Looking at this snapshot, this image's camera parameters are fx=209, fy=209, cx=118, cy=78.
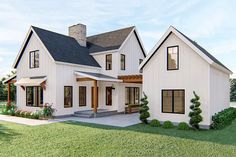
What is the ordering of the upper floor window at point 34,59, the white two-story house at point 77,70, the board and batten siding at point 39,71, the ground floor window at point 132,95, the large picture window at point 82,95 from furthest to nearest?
the ground floor window at point 132,95 < the large picture window at point 82,95 < the upper floor window at point 34,59 < the white two-story house at point 77,70 < the board and batten siding at point 39,71

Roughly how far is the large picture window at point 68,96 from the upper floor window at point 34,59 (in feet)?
13.9

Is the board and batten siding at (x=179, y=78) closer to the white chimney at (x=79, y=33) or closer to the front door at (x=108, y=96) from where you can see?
the front door at (x=108, y=96)

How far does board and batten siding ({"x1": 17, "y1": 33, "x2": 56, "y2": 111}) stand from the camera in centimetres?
1978

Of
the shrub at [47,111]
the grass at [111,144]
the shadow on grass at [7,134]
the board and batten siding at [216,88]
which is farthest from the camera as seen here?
the shrub at [47,111]

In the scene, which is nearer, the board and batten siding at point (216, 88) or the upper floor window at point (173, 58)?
the board and batten siding at point (216, 88)

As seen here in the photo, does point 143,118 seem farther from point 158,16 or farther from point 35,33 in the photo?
point 35,33

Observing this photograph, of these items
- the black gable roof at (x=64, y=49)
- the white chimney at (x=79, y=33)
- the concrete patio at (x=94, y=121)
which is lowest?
the concrete patio at (x=94, y=121)

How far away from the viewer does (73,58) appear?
71.8 feet

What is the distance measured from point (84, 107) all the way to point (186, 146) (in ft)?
47.2

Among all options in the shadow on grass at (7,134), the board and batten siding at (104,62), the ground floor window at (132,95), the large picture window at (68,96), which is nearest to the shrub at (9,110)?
the large picture window at (68,96)

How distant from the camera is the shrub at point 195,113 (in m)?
13.7

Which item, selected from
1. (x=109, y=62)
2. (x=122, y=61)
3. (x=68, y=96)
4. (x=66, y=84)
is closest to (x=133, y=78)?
(x=122, y=61)

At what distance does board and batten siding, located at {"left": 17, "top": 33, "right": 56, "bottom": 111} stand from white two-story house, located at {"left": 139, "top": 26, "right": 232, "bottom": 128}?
8883mm

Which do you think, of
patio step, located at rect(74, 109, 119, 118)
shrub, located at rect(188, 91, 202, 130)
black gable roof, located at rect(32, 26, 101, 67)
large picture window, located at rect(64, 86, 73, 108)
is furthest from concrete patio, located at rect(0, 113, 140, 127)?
black gable roof, located at rect(32, 26, 101, 67)
